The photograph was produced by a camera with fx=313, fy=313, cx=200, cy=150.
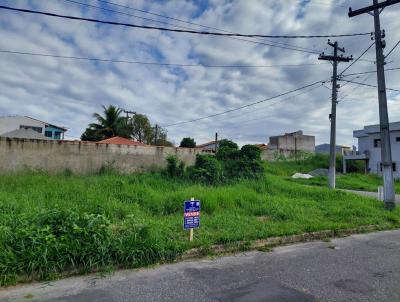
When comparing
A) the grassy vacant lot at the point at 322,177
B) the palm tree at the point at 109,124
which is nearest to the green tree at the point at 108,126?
the palm tree at the point at 109,124

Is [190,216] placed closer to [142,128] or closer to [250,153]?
[250,153]

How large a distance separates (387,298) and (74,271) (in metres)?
4.07

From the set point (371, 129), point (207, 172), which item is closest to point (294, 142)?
point (371, 129)

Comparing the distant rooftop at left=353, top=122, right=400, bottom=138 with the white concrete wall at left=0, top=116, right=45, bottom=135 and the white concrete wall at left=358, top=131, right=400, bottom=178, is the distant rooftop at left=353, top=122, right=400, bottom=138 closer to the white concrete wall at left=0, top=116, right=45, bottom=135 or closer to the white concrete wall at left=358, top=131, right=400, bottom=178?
the white concrete wall at left=358, top=131, right=400, bottom=178

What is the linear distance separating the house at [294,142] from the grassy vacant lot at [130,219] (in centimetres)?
3419

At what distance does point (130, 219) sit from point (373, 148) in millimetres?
33988

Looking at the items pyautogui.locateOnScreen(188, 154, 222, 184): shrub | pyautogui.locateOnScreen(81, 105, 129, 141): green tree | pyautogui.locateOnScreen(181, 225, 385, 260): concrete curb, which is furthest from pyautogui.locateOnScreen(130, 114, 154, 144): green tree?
pyautogui.locateOnScreen(181, 225, 385, 260): concrete curb

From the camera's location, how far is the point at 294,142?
46.4 metres

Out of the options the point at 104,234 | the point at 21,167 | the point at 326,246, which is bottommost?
the point at 326,246

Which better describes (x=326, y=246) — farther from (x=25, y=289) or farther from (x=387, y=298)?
(x=25, y=289)

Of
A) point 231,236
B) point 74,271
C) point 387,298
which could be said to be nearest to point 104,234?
point 74,271

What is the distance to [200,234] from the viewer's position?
6.09 m

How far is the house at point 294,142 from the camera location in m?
45.9

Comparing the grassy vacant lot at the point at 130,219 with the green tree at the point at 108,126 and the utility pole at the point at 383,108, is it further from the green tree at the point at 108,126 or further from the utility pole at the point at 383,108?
the green tree at the point at 108,126
